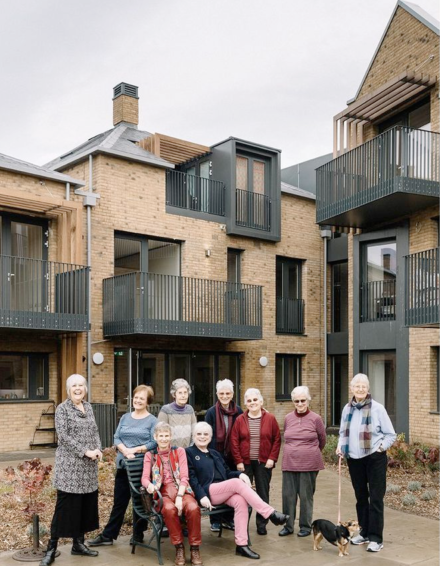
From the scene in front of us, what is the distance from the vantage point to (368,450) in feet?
23.8

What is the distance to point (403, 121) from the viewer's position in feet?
55.3

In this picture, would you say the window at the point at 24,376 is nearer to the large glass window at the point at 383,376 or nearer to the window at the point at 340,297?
the large glass window at the point at 383,376

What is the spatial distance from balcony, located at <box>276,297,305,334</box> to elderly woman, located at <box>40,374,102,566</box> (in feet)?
47.7

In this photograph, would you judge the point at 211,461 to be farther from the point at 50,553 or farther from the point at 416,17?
the point at 416,17

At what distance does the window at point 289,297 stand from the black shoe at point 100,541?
46.3 feet

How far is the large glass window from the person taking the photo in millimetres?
17016

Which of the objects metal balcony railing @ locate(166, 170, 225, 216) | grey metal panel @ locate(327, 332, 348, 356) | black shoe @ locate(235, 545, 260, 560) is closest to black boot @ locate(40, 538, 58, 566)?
black shoe @ locate(235, 545, 260, 560)

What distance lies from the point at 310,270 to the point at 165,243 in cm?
511

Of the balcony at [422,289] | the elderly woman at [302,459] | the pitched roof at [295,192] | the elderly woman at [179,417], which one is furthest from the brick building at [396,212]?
the elderly woman at [179,417]

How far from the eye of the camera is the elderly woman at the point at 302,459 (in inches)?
303

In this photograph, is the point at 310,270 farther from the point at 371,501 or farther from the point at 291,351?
the point at 371,501

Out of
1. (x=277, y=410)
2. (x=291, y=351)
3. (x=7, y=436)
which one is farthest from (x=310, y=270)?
(x=7, y=436)

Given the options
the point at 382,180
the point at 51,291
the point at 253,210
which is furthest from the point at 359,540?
the point at 253,210

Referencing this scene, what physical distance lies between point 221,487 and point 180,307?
10.6m
